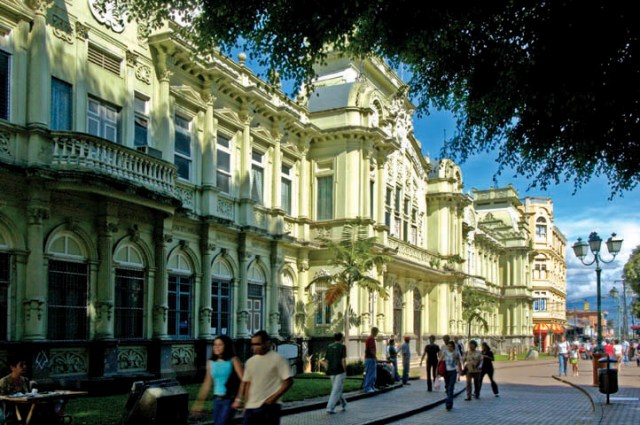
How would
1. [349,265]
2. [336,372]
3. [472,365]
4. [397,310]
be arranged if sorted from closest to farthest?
[336,372]
[472,365]
[349,265]
[397,310]

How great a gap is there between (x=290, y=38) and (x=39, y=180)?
8.13m

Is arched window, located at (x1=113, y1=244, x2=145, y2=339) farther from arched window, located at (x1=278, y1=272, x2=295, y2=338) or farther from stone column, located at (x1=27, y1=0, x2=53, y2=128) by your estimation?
arched window, located at (x1=278, y1=272, x2=295, y2=338)

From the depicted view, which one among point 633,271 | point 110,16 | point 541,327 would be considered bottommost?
point 541,327

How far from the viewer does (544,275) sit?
84.2 metres

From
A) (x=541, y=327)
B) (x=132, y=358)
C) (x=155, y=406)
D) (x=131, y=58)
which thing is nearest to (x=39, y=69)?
(x=131, y=58)

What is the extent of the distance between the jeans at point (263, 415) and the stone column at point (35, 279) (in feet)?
32.0

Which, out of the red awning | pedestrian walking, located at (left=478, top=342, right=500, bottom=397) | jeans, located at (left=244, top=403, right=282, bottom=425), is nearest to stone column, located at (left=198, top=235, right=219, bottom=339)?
pedestrian walking, located at (left=478, top=342, right=500, bottom=397)

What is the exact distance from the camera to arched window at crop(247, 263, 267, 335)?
87.9 ft

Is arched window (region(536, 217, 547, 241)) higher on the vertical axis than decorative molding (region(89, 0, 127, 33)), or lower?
lower

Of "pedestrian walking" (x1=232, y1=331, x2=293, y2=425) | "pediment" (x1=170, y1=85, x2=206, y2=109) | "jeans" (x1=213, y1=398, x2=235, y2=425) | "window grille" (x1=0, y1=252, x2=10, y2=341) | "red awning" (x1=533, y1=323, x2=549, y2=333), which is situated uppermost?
"pediment" (x1=170, y1=85, x2=206, y2=109)

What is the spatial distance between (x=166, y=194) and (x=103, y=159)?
2.47m

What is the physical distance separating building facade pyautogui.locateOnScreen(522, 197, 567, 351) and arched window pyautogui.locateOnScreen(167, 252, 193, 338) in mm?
64102

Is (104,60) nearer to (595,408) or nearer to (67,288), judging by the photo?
(67,288)

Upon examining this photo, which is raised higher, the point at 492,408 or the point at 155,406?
the point at 155,406
